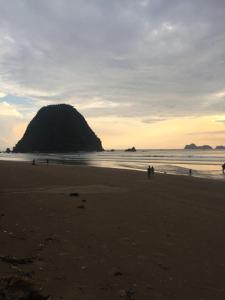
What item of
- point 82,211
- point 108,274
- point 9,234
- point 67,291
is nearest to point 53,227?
point 9,234

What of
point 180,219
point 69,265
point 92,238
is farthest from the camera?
point 180,219

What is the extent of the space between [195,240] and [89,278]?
347 centimetres

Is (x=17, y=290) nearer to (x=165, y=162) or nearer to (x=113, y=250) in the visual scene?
(x=113, y=250)

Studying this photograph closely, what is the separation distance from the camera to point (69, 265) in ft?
20.7

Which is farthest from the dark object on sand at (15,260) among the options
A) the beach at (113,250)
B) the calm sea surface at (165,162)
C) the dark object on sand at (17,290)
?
the calm sea surface at (165,162)

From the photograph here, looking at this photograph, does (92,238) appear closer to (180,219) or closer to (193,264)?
(193,264)

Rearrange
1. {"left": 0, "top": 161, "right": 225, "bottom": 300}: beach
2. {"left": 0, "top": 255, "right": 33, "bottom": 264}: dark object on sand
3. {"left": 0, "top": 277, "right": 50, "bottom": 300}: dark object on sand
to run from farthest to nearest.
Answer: {"left": 0, "top": 255, "right": 33, "bottom": 264}: dark object on sand → {"left": 0, "top": 161, "right": 225, "bottom": 300}: beach → {"left": 0, "top": 277, "right": 50, "bottom": 300}: dark object on sand

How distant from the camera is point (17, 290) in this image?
4898 millimetres

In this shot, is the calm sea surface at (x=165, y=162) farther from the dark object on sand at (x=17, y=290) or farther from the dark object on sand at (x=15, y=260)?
the dark object on sand at (x=17, y=290)

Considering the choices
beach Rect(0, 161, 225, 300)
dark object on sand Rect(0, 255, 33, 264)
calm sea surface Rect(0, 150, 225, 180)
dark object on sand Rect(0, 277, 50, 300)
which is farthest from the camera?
calm sea surface Rect(0, 150, 225, 180)

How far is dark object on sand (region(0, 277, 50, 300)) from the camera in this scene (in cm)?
469

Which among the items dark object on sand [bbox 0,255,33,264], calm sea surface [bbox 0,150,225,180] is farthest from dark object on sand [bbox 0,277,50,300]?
calm sea surface [bbox 0,150,225,180]

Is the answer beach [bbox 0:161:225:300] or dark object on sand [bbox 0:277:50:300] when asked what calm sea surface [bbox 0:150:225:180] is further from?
dark object on sand [bbox 0:277:50:300]

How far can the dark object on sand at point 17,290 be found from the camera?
4691mm
